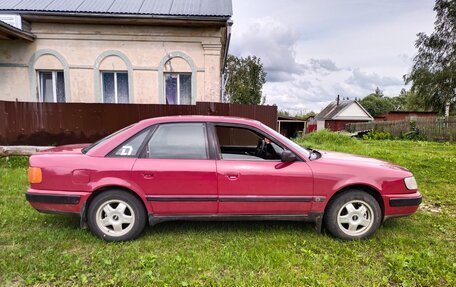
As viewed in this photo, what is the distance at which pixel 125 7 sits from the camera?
9633 mm

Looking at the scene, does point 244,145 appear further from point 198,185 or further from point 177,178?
point 177,178

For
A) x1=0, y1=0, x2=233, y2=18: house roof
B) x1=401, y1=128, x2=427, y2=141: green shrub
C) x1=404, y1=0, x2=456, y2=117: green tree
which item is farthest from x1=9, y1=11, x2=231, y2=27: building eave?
x1=404, y1=0, x2=456, y2=117: green tree

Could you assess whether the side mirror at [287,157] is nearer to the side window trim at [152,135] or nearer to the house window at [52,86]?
the side window trim at [152,135]

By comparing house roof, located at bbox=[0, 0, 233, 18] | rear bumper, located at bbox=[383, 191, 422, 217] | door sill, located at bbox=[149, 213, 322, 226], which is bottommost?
door sill, located at bbox=[149, 213, 322, 226]

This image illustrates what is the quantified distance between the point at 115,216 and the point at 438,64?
30075 millimetres

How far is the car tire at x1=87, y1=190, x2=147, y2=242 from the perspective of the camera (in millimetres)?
3363

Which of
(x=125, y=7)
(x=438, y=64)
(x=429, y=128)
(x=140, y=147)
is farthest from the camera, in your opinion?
(x=438, y=64)

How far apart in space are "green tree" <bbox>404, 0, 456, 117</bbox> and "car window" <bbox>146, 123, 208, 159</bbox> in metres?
28.1

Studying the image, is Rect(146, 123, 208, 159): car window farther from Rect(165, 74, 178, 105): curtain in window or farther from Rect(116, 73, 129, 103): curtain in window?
Rect(116, 73, 129, 103): curtain in window

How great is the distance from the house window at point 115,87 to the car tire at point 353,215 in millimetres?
8442

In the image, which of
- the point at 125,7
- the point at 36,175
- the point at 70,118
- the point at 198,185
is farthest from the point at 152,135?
the point at 125,7

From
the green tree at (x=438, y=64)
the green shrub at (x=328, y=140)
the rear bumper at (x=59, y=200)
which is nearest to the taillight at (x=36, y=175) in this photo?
the rear bumper at (x=59, y=200)

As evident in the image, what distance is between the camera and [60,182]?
3.34m

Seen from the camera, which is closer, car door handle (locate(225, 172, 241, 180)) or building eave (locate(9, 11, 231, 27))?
car door handle (locate(225, 172, 241, 180))
